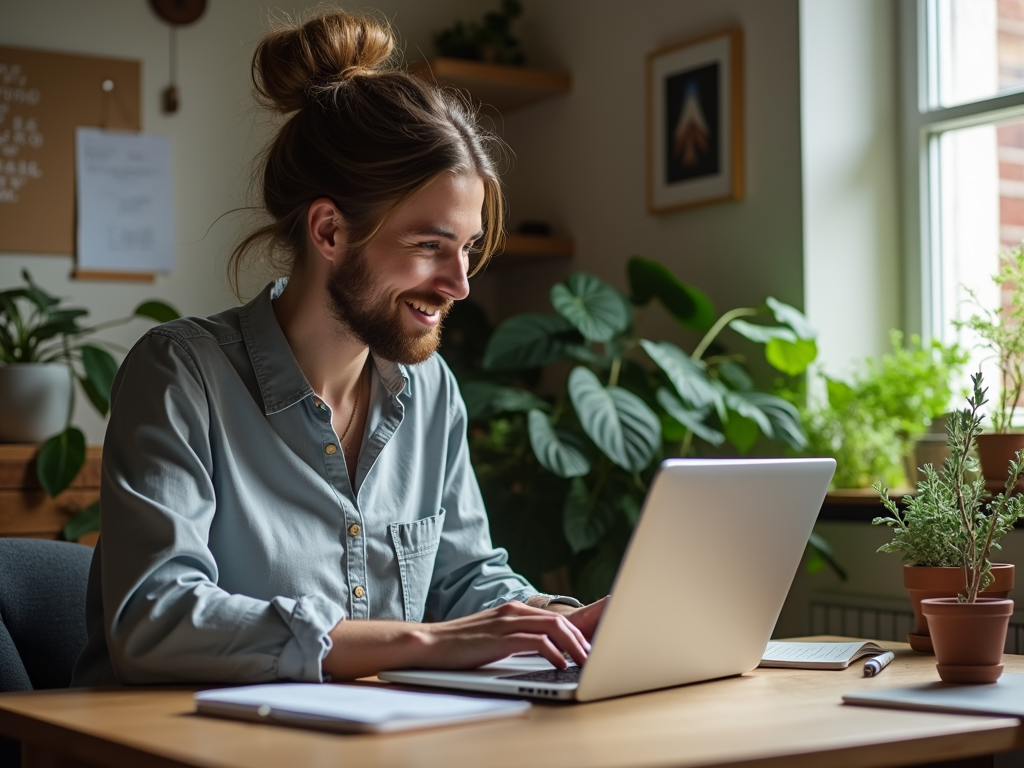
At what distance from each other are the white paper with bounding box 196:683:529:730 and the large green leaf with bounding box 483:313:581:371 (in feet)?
5.05

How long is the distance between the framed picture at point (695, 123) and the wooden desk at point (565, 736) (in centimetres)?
184

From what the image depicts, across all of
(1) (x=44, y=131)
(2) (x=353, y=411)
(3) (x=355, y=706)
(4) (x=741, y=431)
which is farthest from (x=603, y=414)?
(1) (x=44, y=131)

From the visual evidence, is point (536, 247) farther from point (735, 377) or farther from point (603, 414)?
point (603, 414)

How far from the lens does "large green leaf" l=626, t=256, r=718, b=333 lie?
275cm

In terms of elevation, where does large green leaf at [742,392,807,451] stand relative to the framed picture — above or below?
below

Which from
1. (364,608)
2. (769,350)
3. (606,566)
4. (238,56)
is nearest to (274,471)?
(364,608)

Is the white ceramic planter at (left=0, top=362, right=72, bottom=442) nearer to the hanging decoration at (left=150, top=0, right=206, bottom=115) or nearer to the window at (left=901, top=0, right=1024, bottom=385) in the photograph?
the hanging decoration at (left=150, top=0, right=206, bottom=115)

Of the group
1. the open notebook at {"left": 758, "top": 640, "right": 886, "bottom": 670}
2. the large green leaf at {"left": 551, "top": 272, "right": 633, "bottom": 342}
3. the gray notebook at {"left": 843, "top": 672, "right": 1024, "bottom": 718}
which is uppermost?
the large green leaf at {"left": 551, "top": 272, "right": 633, "bottom": 342}

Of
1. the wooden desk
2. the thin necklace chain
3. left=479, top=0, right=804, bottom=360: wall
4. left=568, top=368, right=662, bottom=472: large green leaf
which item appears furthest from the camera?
left=479, top=0, right=804, bottom=360: wall

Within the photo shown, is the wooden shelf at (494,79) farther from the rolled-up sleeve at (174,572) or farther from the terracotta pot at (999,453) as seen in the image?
the rolled-up sleeve at (174,572)

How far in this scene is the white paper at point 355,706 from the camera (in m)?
0.99

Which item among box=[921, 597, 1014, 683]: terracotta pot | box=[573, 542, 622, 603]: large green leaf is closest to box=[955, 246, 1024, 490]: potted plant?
box=[921, 597, 1014, 683]: terracotta pot

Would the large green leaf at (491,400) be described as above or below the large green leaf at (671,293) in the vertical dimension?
below

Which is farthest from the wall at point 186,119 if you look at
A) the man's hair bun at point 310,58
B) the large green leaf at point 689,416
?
the man's hair bun at point 310,58
